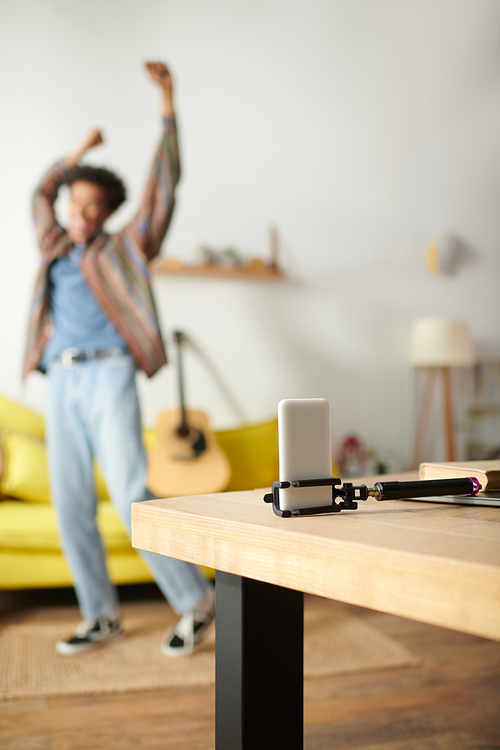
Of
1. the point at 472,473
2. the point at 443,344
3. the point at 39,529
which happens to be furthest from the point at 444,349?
the point at 472,473

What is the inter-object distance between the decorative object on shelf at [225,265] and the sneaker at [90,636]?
157 centimetres

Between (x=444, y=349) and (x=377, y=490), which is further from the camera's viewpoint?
(x=444, y=349)

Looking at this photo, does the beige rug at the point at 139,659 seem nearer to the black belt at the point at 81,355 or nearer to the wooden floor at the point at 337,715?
the wooden floor at the point at 337,715

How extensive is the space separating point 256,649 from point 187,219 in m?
2.62

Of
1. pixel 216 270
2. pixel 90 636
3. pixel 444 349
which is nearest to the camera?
pixel 90 636

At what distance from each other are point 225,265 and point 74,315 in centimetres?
109

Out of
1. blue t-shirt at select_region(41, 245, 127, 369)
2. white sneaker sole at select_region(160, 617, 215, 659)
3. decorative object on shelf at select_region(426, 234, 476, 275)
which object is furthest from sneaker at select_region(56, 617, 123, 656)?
decorative object on shelf at select_region(426, 234, 476, 275)

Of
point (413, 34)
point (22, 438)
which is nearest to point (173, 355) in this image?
point (22, 438)

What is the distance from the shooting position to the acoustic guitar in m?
2.20

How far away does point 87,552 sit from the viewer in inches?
73.8

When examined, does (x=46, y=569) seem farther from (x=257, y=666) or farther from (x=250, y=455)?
(x=257, y=666)

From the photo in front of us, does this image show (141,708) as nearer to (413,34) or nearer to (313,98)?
(313,98)

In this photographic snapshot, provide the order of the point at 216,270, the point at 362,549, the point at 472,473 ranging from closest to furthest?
the point at 362,549, the point at 472,473, the point at 216,270

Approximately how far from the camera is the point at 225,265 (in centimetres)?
294
